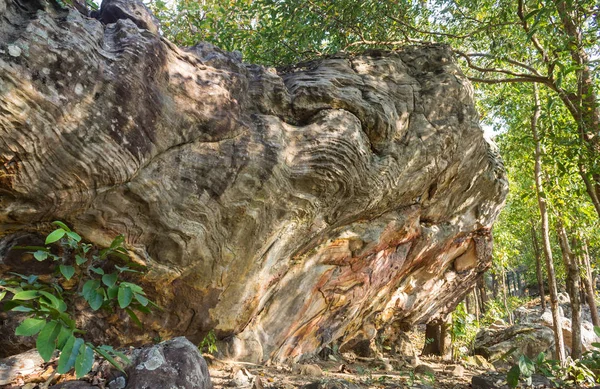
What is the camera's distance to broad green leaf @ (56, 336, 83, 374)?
2.57 meters

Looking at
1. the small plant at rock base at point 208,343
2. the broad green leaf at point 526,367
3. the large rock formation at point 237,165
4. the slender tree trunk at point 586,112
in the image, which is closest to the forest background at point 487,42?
the slender tree trunk at point 586,112

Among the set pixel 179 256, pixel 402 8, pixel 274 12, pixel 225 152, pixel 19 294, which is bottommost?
pixel 19 294

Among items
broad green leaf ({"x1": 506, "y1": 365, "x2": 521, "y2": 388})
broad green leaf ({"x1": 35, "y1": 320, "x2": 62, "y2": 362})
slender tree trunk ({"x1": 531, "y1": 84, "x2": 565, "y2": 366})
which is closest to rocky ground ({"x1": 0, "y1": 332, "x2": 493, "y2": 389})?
broad green leaf ({"x1": 35, "y1": 320, "x2": 62, "y2": 362})

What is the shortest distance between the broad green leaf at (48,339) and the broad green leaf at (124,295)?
524mm

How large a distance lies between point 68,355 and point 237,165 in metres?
3.83

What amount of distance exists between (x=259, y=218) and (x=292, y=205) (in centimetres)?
62

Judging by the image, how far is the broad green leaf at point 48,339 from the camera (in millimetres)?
2492

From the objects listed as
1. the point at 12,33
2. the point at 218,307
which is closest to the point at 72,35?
the point at 12,33

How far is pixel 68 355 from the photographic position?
8.53 ft

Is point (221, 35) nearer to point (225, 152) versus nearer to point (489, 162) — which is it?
point (225, 152)

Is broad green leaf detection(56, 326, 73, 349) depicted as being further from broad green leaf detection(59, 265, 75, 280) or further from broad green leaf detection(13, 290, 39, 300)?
broad green leaf detection(59, 265, 75, 280)

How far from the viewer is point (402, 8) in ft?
31.8

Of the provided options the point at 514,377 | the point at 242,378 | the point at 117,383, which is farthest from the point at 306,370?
the point at 117,383

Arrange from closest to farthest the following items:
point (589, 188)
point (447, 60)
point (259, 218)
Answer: point (259, 218), point (589, 188), point (447, 60)
